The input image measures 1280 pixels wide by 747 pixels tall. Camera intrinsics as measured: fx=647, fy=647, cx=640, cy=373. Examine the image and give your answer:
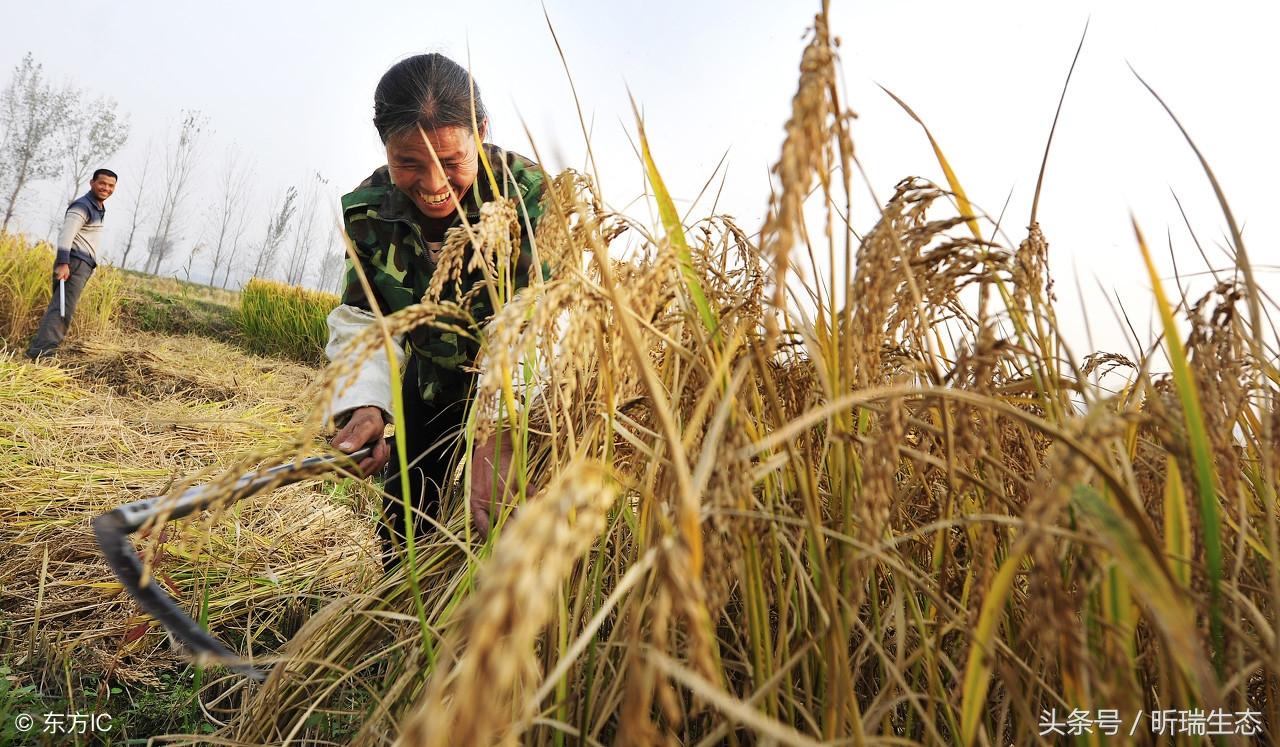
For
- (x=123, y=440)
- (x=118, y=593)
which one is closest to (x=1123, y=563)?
(x=118, y=593)

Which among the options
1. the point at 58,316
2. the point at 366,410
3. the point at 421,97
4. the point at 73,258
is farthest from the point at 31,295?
the point at 366,410

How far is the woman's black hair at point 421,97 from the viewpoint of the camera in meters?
1.90

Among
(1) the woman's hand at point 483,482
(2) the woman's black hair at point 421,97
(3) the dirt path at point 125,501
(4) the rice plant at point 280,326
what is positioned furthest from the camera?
(4) the rice plant at point 280,326

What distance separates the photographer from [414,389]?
2.35 metres

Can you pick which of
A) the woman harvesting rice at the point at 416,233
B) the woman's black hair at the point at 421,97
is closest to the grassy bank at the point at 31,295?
the woman harvesting rice at the point at 416,233

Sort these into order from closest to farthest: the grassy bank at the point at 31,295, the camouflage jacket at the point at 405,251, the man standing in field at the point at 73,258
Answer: the camouflage jacket at the point at 405,251 < the man standing in field at the point at 73,258 < the grassy bank at the point at 31,295

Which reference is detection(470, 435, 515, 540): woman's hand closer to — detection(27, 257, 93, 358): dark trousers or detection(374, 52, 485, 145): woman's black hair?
detection(374, 52, 485, 145): woman's black hair

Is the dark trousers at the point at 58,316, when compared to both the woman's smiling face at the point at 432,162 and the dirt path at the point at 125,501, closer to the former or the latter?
the dirt path at the point at 125,501

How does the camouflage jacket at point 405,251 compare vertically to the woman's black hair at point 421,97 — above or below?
below

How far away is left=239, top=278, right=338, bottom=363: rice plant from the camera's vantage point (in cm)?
907

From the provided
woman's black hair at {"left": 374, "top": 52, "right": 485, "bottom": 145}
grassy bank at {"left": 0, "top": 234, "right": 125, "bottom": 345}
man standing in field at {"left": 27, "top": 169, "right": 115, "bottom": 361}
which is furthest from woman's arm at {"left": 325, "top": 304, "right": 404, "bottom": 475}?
grassy bank at {"left": 0, "top": 234, "right": 125, "bottom": 345}

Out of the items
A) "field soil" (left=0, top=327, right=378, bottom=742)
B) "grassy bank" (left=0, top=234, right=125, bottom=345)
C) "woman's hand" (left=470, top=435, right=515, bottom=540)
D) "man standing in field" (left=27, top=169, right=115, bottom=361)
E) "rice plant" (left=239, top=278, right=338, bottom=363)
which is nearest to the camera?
"woman's hand" (left=470, top=435, right=515, bottom=540)

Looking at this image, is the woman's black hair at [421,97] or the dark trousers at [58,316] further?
the dark trousers at [58,316]

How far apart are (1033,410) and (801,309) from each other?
39 centimetres
